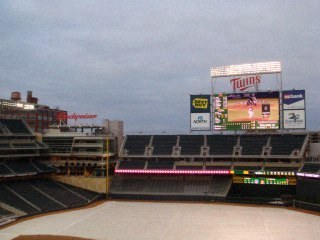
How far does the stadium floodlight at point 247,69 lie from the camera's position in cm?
6244

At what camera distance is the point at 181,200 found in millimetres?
59750

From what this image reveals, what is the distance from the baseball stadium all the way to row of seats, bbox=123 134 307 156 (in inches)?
7.2

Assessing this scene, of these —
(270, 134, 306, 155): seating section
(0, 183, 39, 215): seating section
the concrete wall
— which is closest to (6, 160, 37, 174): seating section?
(0, 183, 39, 215): seating section

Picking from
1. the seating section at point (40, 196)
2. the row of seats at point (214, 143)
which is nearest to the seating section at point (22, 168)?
the seating section at point (40, 196)

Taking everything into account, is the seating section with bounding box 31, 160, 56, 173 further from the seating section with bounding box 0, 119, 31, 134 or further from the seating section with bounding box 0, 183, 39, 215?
the seating section with bounding box 0, 183, 39, 215

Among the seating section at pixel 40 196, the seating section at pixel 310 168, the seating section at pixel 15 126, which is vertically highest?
the seating section at pixel 15 126

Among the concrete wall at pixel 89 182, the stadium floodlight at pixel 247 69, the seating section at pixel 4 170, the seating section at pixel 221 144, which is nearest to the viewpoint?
the seating section at pixel 4 170

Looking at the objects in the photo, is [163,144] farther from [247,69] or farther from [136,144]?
[247,69]

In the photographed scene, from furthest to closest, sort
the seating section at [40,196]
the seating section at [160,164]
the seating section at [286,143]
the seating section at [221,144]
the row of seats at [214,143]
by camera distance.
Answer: the seating section at [160,164]
the seating section at [221,144]
the row of seats at [214,143]
the seating section at [286,143]
the seating section at [40,196]

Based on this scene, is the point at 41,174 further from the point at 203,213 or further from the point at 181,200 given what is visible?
the point at 203,213

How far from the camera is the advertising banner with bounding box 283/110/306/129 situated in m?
59.7

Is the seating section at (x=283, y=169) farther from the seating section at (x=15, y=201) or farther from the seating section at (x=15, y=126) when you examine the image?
the seating section at (x=15, y=126)

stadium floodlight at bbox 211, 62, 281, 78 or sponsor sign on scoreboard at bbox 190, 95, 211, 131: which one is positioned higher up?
stadium floodlight at bbox 211, 62, 281, 78

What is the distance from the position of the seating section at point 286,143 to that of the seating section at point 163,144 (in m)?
18.3
